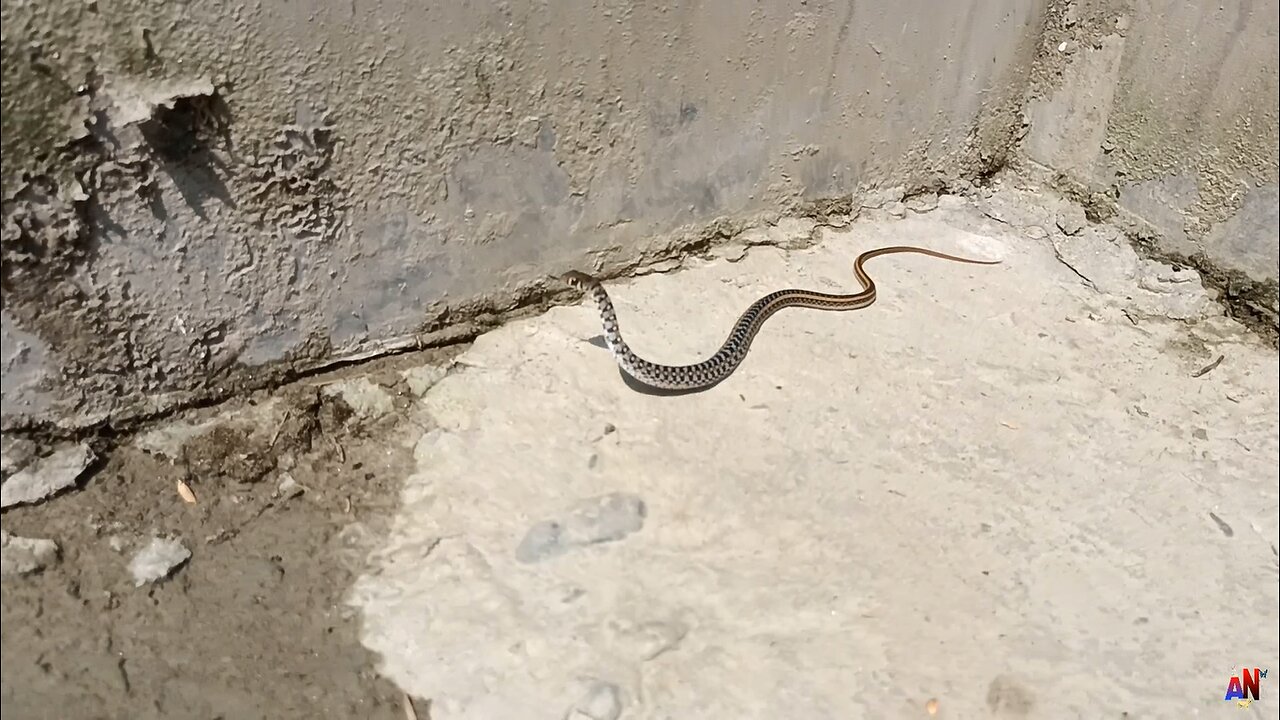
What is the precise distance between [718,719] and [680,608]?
366 millimetres

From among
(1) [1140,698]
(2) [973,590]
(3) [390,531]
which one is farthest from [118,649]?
(1) [1140,698]

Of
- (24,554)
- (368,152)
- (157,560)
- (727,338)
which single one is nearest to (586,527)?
(727,338)

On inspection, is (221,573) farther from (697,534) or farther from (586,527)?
(697,534)

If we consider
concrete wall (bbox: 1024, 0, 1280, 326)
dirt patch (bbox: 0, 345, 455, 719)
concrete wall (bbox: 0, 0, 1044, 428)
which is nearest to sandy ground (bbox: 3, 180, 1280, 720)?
dirt patch (bbox: 0, 345, 455, 719)

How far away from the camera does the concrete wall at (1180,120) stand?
3.97 metres

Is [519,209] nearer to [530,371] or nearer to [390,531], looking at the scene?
[530,371]

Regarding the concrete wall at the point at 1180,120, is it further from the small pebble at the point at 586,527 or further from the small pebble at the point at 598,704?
the small pebble at the point at 598,704

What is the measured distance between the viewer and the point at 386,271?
11.6 feet

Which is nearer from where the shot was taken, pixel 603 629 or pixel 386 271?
pixel 603 629

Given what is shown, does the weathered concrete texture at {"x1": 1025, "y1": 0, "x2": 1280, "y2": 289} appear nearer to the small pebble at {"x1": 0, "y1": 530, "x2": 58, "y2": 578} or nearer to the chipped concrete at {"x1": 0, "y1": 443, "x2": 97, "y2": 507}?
the chipped concrete at {"x1": 0, "y1": 443, "x2": 97, "y2": 507}

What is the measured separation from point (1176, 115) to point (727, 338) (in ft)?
7.39

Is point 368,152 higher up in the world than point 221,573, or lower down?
higher up

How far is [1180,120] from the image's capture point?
4.21 meters

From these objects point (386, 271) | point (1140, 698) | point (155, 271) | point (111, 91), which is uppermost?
point (111, 91)
